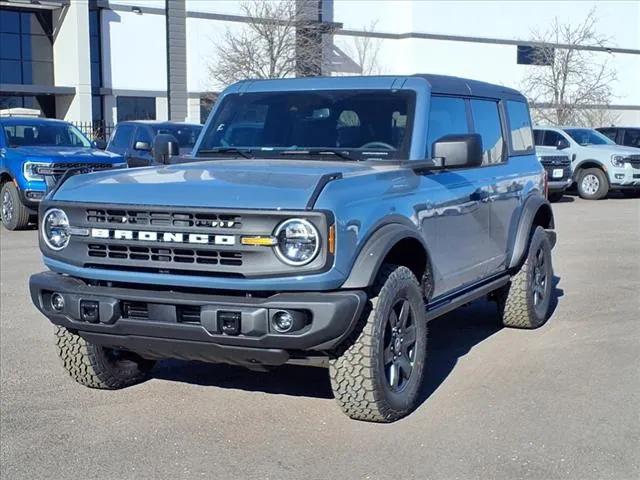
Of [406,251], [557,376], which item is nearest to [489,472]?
[406,251]

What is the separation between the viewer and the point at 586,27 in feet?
168

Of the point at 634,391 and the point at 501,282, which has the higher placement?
the point at 501,282

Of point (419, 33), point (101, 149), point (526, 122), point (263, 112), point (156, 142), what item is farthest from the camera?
point (419, 33)

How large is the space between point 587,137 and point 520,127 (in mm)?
15666

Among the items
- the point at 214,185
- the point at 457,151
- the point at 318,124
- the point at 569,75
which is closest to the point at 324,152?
the point at 318,124

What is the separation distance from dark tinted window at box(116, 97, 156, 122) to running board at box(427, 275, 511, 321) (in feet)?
102

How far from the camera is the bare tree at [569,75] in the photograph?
41.9 m

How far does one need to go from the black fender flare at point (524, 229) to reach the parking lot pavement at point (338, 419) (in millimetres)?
663

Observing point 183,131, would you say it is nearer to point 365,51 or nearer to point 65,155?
point 65,155

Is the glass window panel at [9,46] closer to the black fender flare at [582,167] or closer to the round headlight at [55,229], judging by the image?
the black fender flare at [582,167]

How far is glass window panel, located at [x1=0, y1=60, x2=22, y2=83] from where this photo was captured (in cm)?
3378

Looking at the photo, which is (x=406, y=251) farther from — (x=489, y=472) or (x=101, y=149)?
(x=101, y=149)

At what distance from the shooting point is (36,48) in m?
34.8

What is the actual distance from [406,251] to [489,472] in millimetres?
1444
